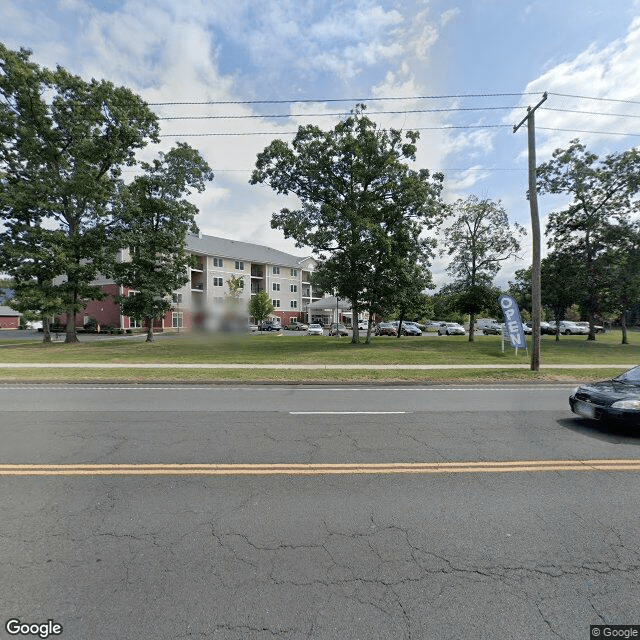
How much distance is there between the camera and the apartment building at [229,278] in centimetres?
4547

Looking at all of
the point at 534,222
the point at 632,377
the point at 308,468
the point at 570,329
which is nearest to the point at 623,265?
the point at 534,222

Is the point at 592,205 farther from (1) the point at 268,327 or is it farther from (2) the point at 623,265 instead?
(1) the point at 268,327

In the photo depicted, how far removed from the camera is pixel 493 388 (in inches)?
423

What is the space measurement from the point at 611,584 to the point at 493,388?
344 inches

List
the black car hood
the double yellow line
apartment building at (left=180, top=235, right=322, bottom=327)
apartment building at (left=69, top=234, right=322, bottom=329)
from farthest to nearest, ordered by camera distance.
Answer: apartment building at (left=180, top=235, right=322, bottom=327)
apartment building at (left=69, top=234, right=322, bottom=329)
the black car hood
the double yellow line

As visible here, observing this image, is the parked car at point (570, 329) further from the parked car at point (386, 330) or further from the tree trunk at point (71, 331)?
the tree trunk at point (71, 331)

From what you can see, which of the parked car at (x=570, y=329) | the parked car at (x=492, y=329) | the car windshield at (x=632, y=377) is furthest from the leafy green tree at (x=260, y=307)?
the car windshield at (x=632, y=377)

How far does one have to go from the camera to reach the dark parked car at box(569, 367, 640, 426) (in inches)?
228

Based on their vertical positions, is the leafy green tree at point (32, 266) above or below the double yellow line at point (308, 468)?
above

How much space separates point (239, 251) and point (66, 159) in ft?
118

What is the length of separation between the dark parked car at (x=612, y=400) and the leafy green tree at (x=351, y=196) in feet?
58.6

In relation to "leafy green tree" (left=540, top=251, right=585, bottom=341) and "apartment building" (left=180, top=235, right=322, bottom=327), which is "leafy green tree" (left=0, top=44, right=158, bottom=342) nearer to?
"apartment building" (left=180, top=235, right=322, bottom=327)

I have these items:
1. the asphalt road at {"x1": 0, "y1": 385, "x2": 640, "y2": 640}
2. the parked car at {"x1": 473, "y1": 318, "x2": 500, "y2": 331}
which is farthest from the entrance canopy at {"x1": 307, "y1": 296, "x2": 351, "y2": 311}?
the asphalt road at {"x1": 0, "y1": 385, "x2": 640, "y2": 640}

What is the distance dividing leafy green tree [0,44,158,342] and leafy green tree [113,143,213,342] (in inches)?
57.3
